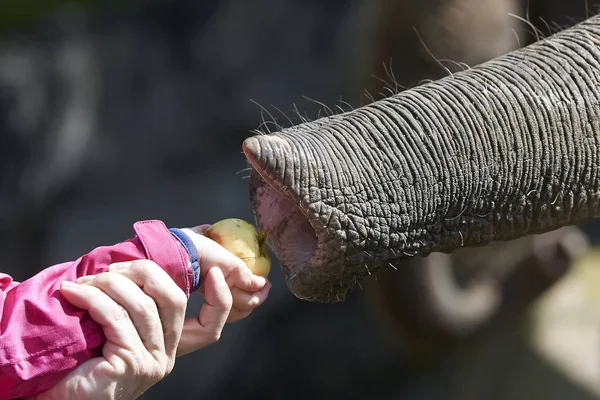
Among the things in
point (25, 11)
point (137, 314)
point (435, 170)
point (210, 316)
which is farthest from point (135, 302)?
point (25, 11)

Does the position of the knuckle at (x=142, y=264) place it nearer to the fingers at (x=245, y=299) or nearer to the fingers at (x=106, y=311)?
the fingers at (x=106, y=311)

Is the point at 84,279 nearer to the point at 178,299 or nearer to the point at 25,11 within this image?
the point at 178,299

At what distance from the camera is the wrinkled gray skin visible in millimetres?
1357

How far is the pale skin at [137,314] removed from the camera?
1136mm

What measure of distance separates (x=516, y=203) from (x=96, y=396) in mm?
733

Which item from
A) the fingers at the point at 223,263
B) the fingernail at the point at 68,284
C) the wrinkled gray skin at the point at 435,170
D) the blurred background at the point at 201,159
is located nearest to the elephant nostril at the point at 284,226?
the wrinkled gray skin at the point at 435,170

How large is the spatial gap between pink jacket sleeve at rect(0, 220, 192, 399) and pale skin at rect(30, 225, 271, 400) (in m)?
0.02

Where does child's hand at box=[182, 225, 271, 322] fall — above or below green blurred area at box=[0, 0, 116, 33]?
below

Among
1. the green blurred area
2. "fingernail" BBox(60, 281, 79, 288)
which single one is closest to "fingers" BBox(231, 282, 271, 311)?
"fingernail" BBox(60, 281, 79, 288)

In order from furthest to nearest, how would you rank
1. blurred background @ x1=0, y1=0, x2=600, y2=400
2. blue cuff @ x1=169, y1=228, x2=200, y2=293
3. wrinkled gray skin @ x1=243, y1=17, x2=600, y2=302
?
blurred background @ x1=0, y1=0, x2=600, y2=400 < wrinkled gray skin @ x1=243, y1=17, x2=600, y2=302 < blue cuff @ x1=169, y1=228, x2=200, y2=293

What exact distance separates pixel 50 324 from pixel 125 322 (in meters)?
0.09

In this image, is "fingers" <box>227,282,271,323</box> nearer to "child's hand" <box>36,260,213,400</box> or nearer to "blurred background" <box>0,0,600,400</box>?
"child's hand" <box>36,260,213,400</box>

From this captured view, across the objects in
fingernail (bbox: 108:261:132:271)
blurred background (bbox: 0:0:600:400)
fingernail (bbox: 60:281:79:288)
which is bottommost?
blurred background (bbox: 0:0:600:400)

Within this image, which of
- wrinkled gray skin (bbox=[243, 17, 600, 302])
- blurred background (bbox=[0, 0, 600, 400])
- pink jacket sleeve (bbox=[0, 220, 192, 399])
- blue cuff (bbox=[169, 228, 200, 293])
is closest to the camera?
pink jacket sleeve (bbox=[0, 220, 192, 399])
